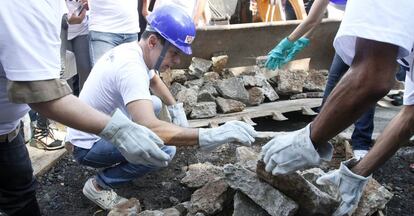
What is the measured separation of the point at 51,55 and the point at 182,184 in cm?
167

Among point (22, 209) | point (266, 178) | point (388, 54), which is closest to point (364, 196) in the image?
point (266, 178)

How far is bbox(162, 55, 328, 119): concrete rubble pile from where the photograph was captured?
454 centimetres

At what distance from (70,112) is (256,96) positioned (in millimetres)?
3401

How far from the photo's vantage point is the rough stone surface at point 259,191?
7.32ft

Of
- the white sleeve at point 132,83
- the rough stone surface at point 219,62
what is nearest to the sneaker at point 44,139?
the white sleeve at point 132,83

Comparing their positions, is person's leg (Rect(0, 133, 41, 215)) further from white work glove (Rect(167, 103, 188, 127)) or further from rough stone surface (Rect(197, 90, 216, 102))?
rough stone surface (Rect(197, 90, 216, 102))

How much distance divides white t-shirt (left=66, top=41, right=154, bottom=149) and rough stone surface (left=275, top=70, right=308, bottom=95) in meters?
2.72

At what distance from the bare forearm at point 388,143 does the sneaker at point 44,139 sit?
8.22ft

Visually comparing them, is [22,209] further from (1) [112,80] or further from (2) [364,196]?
(2) [364,196]

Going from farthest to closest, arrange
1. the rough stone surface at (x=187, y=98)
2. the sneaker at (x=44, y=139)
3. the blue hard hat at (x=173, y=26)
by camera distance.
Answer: the rough stone surface at (x=187, y=98), the sneaker at (x=44, y=139), the blue hard hat at (x=173, y=26)

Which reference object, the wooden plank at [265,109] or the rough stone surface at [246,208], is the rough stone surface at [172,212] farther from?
the wooden plank at [265,109]

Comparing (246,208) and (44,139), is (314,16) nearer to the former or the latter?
(246,208)

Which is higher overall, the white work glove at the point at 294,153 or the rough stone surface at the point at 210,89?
the white work glove at the point at 294,153

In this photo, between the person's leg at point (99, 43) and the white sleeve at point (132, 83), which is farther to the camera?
the person's leg at point (99, 43)
